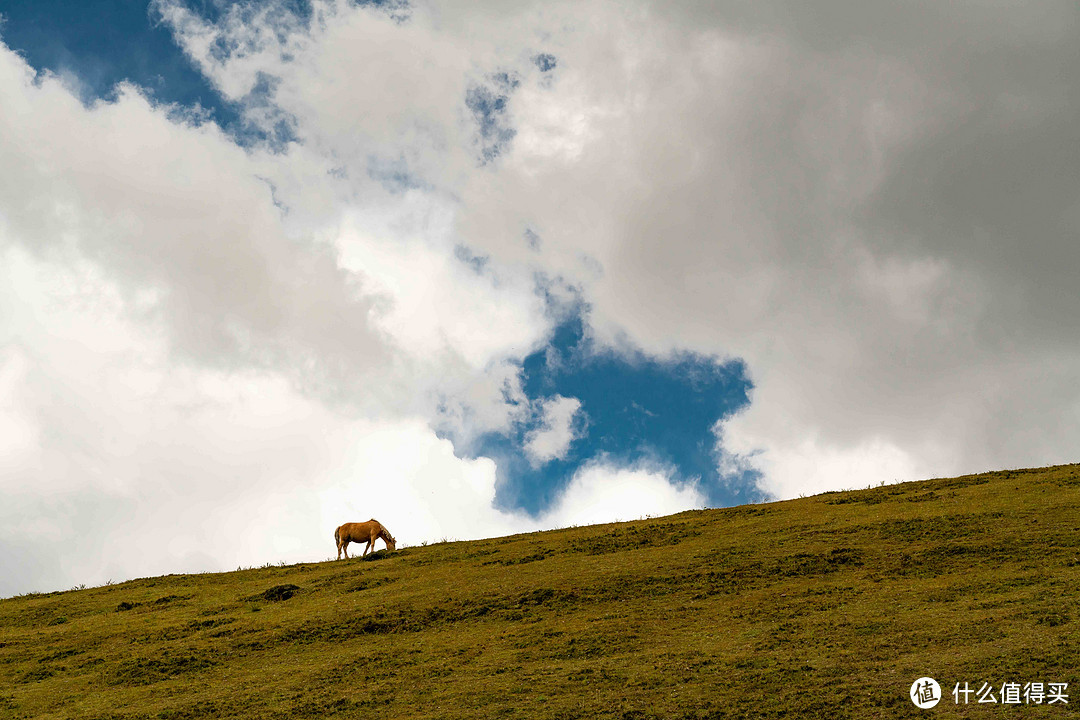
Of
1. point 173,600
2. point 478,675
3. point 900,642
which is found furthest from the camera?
point 173,600

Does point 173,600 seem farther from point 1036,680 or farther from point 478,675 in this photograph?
point 1036,680

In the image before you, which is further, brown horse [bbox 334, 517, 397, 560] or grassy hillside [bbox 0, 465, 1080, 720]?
brown horse [bbox 334, 517, 397, 560]

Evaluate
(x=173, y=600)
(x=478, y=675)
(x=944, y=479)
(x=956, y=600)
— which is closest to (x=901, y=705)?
(x=956, y=600)

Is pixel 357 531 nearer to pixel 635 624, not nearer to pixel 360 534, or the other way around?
pixel 360 534

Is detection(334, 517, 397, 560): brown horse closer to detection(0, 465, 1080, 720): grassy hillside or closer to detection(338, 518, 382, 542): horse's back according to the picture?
detection(338, 518, 382, 542): horse's back

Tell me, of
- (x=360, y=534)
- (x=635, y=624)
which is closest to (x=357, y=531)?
(x=360, y=534)

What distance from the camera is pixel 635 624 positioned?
57.6ft

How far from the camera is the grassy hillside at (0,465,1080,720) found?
1352cm

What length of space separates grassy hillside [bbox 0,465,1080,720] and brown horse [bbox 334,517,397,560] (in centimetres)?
430

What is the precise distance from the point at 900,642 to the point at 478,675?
7.98m

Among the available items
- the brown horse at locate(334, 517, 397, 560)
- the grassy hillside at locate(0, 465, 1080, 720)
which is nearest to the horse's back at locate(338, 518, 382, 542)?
the brown horse at locate(334, 517, 397, 560)

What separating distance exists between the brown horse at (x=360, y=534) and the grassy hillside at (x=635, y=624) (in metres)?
4.30

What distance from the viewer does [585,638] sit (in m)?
17.0

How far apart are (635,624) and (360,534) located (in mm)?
17632
